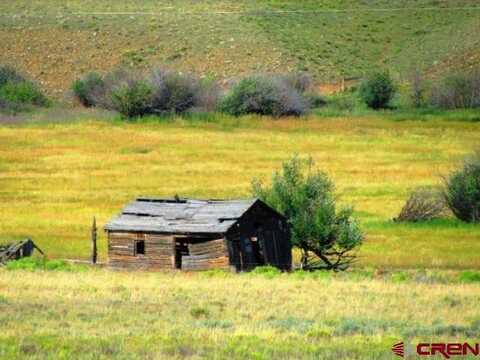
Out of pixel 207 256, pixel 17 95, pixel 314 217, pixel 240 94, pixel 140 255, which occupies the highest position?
pixel 17 95

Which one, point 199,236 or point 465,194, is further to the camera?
point 465,194

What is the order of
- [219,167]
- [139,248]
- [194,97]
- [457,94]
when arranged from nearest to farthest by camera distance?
1. [139,248]
2. [219,167]
3. [194,97]
4. [457,94]

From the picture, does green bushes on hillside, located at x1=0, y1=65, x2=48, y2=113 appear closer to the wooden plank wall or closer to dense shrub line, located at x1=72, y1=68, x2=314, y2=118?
dense shrub line, located at x1=72, y1=68, x2=314, y2=118

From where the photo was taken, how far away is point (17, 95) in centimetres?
10056

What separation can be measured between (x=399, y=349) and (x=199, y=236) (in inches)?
717

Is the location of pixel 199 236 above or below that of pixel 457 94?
below

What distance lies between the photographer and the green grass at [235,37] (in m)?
122

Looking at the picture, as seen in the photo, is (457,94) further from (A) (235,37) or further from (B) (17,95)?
Answer: (A) (235,37)

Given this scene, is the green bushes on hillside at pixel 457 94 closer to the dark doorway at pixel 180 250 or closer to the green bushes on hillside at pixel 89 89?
the green bushes on hillside at pixel 89 89

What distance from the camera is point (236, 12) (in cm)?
13912

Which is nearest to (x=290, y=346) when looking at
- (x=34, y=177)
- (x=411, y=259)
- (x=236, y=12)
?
(x=411, y=259)

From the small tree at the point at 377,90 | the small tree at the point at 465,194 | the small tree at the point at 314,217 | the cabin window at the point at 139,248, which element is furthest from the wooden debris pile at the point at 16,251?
the small tree at the point at 377,90

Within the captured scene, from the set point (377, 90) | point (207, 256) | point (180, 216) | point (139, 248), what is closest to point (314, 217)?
point (207, 256)

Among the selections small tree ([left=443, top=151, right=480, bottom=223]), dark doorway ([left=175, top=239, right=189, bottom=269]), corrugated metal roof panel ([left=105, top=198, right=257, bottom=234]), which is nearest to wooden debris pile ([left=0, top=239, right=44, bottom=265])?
corrugated metal roof panel ([left=105, top=198, right=257, bottom=234])
